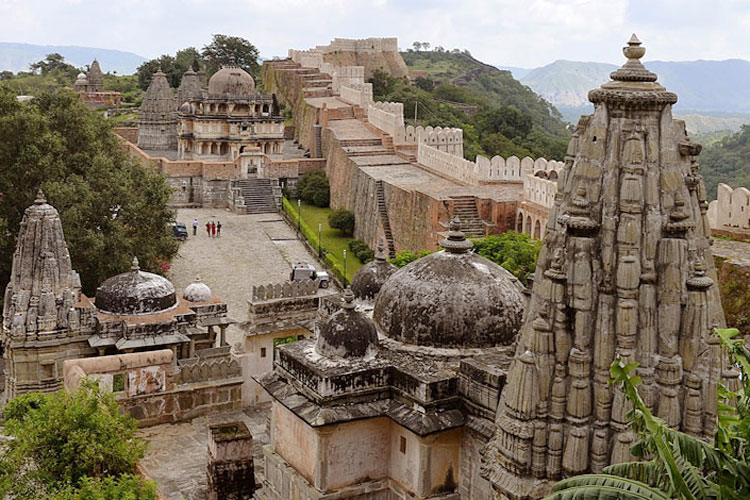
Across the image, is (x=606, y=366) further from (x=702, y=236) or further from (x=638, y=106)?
(x=638, y=106)

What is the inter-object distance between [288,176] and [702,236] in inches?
1431

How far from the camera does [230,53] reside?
72.8m

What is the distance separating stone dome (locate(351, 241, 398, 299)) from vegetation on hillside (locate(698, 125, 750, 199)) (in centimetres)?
3581

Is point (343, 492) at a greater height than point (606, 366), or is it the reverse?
point (606, 366)

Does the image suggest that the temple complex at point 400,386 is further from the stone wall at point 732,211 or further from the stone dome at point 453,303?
the stone wall at point 732,211

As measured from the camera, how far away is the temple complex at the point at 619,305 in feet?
23.8

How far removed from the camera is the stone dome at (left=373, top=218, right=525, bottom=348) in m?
10.6

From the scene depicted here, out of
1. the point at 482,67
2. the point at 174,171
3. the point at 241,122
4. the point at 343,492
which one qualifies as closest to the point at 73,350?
the point at 343,492

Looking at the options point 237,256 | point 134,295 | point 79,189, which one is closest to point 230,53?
point 237,256

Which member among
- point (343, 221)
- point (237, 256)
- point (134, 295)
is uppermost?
point (134, 295)

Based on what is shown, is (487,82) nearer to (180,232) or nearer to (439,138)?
(439,138)

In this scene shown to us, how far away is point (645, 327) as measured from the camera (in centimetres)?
732

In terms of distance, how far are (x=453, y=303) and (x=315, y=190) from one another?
1244 inches

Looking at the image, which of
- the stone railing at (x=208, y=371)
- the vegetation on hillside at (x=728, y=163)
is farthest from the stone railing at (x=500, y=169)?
the vegetation on hillside at (x=728, y=163)
